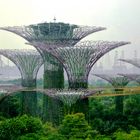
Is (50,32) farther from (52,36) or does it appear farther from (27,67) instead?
(27,67)

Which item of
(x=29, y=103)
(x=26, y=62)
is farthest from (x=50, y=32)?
(x=29, y=103)

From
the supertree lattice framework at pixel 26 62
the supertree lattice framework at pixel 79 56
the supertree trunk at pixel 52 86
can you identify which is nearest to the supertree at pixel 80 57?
the supertree lattice framework at pixel 79 56

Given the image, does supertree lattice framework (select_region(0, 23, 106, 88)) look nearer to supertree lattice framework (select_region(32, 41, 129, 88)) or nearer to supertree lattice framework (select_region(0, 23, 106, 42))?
supertree lattice framework (select_region(0, 23, 106, 42))

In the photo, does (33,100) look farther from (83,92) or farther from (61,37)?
(83,92)

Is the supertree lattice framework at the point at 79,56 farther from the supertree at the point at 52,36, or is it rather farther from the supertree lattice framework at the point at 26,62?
the supertree lattice framework at the point at 26,62

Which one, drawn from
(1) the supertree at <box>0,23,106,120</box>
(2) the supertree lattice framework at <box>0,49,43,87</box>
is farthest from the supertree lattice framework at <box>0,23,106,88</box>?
(2) the supertree lattice framework at <box>0,49,43,87</box>

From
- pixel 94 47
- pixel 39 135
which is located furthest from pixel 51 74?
pixel 39 135
